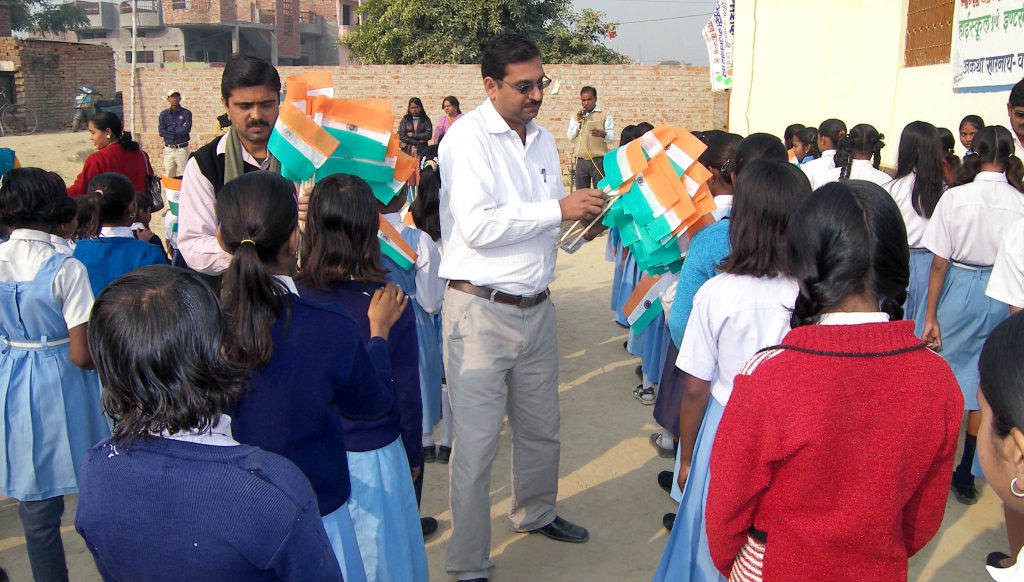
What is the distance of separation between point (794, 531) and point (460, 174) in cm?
169

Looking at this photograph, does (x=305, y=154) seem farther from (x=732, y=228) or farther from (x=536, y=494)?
(x=536, y=494)

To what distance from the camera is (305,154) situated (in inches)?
106

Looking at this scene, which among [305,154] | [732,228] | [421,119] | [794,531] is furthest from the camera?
[421,119]

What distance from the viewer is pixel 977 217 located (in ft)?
12.1

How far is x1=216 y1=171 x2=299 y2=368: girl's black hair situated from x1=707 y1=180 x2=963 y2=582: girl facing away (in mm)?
1020

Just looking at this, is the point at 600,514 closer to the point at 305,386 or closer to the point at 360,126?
the point at 360,126

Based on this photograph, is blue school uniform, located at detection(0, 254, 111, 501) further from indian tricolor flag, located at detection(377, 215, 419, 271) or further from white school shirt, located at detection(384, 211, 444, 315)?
white school shirt, located at detection(384, 211, 444, 315)

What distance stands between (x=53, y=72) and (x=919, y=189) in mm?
25551

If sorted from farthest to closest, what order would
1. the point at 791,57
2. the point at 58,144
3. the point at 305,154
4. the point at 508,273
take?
the point at 58,144
the point at 791,57
the point at 508,273
the point at 305,154

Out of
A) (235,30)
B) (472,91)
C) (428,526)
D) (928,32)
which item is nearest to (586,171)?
(928,32)

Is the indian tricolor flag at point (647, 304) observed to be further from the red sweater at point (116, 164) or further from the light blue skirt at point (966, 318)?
the red sweater at point (116, 164)

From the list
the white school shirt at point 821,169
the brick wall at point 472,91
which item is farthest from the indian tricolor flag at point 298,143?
the brick wall at point 472,91

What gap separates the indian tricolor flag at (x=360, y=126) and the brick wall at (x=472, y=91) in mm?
13740

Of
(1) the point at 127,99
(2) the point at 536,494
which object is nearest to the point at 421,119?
(1) the point at 127,99
